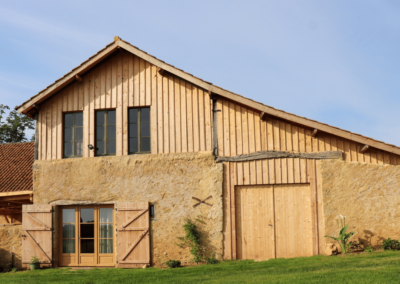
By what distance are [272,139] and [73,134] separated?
20.3 feet

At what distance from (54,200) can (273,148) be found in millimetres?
6803

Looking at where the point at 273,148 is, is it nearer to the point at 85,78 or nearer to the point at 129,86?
the point at 129,86

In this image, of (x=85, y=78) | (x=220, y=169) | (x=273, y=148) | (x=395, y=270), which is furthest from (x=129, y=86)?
(x=395, y=270)

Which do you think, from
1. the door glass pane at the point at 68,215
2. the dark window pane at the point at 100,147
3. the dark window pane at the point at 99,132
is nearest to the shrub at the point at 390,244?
the dark window pane at the point at 100,147

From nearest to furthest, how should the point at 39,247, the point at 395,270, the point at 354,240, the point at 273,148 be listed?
the point at 395,270, the point at 354,240, the point at 273,148, the point at 39,247

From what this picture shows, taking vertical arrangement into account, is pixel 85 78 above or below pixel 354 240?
above

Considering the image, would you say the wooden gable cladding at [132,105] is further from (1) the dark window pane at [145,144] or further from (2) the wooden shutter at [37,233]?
(2) the wooden shutter at [37,233]

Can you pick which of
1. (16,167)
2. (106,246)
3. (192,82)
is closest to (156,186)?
(106,246)

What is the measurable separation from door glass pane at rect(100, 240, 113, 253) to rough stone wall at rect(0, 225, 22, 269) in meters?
2.56

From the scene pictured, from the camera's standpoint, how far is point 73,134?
12750 mm

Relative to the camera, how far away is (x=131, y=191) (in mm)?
11984

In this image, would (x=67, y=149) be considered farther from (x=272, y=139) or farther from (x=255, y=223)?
(x=272, y=139)

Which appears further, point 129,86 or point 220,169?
point 129,86

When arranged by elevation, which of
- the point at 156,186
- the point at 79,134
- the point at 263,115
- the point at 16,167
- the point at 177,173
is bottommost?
the point at 156,186
